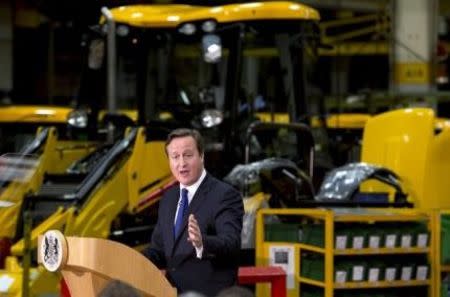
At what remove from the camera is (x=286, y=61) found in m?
9.61

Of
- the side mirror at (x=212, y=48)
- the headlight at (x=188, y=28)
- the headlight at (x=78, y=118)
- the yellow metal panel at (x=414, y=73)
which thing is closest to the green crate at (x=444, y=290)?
the side mirror at (x=212, y=48)

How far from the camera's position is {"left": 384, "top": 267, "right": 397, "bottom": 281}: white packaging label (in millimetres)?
7055

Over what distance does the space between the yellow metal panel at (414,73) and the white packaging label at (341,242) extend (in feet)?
33.8

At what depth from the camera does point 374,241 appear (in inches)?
276

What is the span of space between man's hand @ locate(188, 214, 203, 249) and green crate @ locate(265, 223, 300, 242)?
9.72 feet

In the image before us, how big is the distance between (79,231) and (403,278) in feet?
8.54

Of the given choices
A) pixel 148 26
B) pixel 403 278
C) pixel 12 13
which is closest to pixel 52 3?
pixel 12 13

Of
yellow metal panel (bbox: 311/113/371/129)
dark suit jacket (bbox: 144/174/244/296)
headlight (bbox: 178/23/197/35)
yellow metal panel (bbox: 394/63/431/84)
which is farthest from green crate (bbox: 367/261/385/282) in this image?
yellow metal panel (bbox: 394/63/431/84)

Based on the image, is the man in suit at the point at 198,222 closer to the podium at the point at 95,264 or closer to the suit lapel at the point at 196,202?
the suit lapel at the point at 196,202

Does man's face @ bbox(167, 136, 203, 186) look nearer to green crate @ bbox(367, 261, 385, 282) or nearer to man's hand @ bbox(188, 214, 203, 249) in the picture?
man's hand @ bbox(188, 214, 203, 249)

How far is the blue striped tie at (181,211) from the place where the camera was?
15.0 feet

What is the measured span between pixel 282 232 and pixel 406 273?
963mm

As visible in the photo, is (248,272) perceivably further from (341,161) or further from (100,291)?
(341,161)

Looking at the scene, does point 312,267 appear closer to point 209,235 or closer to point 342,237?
point 342,237
